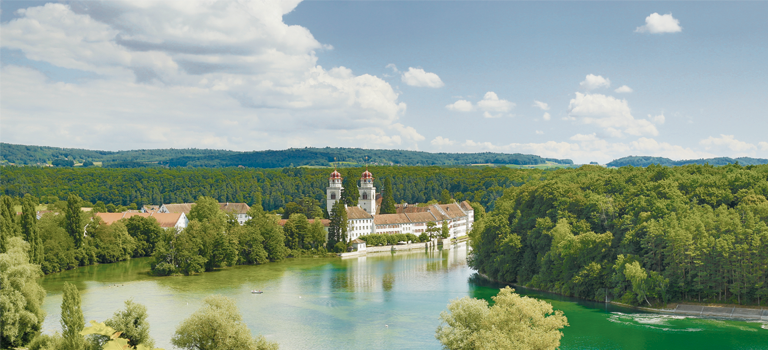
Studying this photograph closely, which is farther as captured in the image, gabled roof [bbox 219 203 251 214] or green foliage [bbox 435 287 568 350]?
gabled roof [bbox 219 203 251 214]

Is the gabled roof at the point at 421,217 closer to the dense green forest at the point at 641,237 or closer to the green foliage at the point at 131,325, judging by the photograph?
the dense green forest at the point at 641,237

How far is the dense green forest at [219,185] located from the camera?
425 ft

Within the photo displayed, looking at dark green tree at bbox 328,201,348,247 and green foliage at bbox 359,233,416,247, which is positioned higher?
dark green tree at bbox 328,201,348,247

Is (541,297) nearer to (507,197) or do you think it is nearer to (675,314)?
(675,314)

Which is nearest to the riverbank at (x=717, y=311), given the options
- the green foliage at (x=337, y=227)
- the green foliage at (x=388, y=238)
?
the green foliage at (x=337, y=227)

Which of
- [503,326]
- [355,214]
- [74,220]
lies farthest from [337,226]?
[503,326]

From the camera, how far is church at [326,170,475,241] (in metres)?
88.2

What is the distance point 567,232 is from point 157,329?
97.7 ft

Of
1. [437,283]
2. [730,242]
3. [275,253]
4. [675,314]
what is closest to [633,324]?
[675,314]

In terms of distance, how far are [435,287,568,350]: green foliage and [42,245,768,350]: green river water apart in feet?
22.2

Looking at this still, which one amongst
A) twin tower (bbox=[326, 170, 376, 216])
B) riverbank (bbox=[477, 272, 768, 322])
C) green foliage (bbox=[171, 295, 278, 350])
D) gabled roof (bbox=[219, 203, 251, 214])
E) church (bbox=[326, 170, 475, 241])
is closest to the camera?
green foliage (bbox=[171, 295, 278, 350])

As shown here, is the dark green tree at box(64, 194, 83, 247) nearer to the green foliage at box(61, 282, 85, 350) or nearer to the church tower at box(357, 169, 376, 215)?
the church tower at box(357, 169, 376, 215)

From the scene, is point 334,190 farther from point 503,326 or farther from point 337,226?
point 503,326

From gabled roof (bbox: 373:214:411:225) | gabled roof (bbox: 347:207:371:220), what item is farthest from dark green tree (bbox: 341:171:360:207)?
gabled roof (bbox: 373:214:411:225)
